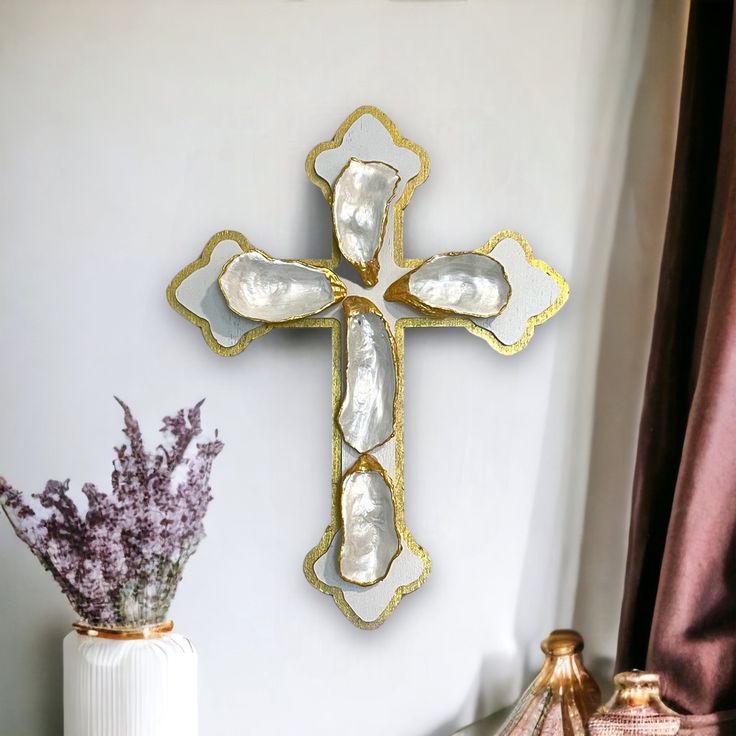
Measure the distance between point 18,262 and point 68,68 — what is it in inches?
13.0

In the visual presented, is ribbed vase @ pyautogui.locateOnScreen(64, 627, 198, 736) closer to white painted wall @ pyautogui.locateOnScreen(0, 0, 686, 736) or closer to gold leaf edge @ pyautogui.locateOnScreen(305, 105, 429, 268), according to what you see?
white painted wall @ pyautogui.locateOnScreen(0, 0, 686, 736)

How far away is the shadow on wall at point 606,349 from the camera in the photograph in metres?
1.73

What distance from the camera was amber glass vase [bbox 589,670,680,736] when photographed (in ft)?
4.68

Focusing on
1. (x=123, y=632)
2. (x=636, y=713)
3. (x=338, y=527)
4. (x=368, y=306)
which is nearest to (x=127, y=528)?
(x=123, y=632)

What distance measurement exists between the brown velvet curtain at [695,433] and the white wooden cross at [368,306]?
0.21 meters

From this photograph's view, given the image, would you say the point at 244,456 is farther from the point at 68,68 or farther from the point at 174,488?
the point at 68,68

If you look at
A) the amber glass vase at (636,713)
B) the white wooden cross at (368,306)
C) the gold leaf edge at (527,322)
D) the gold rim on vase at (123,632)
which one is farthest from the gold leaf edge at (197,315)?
the amber glass vase at (636,713)

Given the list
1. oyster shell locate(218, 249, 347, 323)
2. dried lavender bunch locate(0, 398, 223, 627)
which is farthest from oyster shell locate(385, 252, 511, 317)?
dried lavender bunch locate(0, 398, 223, 627)

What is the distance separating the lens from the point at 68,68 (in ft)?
5.76

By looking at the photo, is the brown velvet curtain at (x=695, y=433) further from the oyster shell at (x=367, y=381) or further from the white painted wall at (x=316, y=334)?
the oyster shell at (x=367, y=381)

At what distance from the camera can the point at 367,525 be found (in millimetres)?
1678

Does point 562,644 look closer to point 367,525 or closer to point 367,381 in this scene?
point 367,525

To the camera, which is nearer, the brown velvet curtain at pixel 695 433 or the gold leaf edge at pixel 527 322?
the brown velvet curtain at pixel 695 433

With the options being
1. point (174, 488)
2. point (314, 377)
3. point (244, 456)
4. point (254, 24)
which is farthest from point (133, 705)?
point (254, 24)
